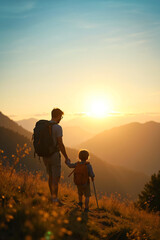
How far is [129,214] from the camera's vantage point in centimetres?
707

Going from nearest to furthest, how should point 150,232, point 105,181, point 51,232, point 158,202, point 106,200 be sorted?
point 51,232
point 150,232
point 106,200
point 158,202
point 105,181

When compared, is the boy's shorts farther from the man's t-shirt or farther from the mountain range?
the mountain range

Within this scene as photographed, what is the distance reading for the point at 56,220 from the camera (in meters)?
3.12

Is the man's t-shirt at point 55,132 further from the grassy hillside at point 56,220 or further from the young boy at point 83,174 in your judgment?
the grassy hillside at point 56,220

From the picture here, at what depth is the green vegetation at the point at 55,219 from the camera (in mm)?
2727

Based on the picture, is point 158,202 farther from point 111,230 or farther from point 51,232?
point 51,232

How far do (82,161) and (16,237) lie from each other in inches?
136

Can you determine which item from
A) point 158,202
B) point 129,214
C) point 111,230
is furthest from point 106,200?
point 158,202

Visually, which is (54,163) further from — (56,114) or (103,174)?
(103,174)

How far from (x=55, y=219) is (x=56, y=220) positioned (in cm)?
9

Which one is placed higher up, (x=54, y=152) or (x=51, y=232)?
(x=54, y=152)

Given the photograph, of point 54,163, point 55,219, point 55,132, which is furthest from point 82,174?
point 55,219

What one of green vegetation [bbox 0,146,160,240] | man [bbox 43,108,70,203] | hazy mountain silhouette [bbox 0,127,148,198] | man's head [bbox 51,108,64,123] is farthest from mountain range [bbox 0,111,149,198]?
man's head [bbox 51,108,64,123]

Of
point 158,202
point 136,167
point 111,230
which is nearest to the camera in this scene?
point 111,230
